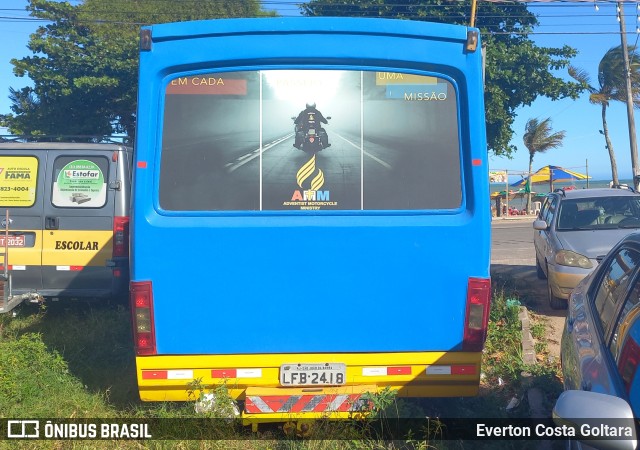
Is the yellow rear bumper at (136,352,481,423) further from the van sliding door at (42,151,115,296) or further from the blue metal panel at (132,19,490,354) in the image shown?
the van sliding door at (42,151,115,296)

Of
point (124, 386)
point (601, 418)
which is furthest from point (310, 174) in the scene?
point (124, 386)

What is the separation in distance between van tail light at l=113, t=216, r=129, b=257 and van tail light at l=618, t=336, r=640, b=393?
6471mm

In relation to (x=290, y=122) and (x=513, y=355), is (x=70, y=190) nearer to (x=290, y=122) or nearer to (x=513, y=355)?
(x=290, y=122)

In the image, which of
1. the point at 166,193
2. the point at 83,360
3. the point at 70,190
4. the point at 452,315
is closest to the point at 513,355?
the point at 452,315

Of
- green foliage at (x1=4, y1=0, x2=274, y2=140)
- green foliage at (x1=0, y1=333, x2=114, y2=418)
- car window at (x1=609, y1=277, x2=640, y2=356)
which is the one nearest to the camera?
car window at (x1=609, y1=277, x2=640, y2=356)

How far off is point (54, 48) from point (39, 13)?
236 cm

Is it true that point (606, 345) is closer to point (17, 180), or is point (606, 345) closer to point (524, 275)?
point (17, 180)

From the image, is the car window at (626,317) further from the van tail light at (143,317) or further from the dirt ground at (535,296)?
the dirt ground at (535,296)

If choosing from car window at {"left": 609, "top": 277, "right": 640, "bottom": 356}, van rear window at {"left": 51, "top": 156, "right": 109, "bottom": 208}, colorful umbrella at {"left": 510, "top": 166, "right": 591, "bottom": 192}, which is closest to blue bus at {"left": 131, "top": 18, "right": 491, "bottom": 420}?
car window at {"left": 609, "top": 277, "right": 640, "bottom": 356}

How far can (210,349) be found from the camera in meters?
4.48

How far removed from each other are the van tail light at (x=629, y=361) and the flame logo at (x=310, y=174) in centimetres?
222

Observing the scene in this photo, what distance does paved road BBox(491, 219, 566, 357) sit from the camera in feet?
28.6

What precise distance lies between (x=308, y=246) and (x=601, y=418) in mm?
2323

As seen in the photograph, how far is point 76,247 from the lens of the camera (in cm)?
849
